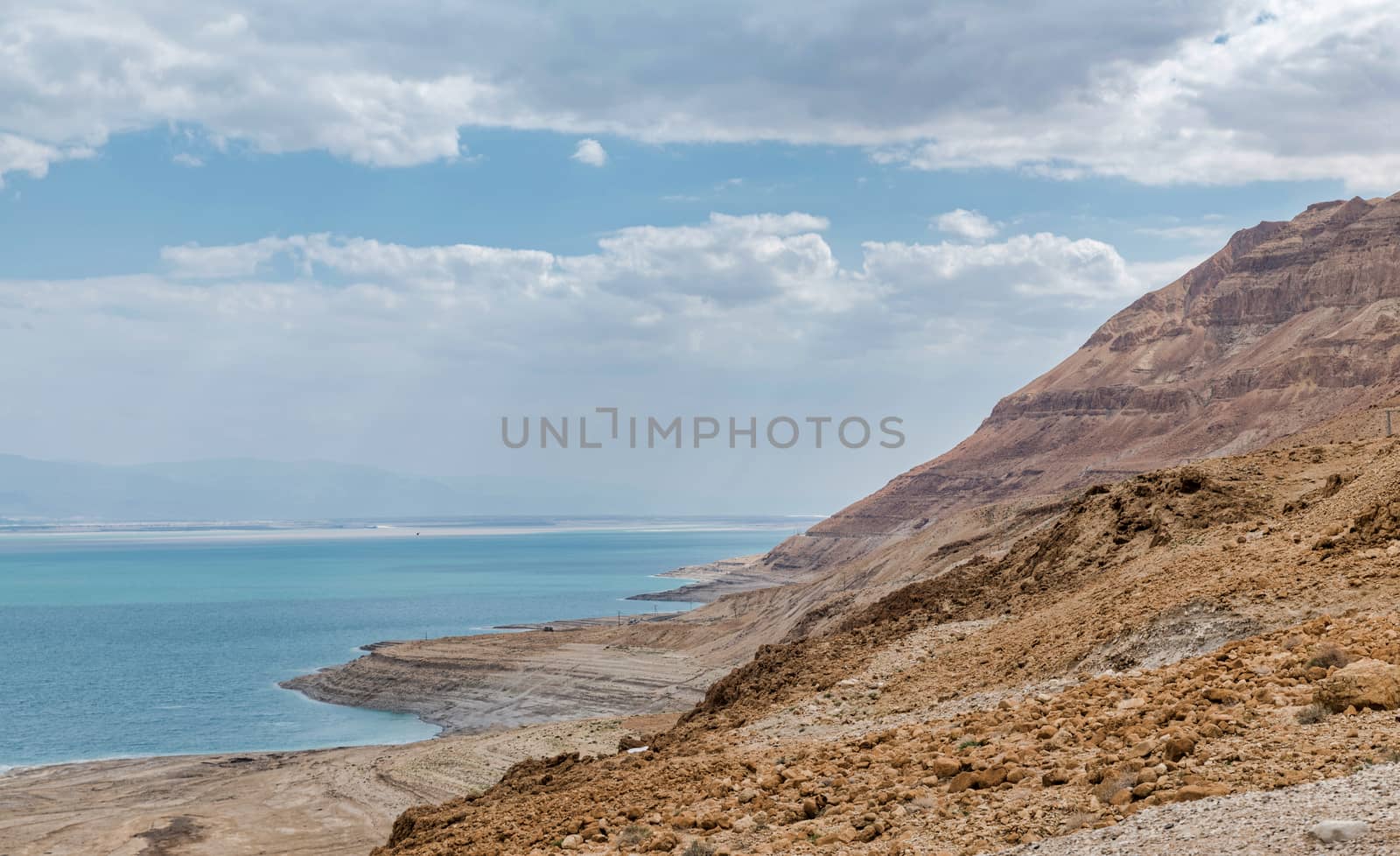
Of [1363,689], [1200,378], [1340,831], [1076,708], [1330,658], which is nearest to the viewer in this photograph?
[1340,831]

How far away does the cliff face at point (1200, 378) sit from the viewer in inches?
5231

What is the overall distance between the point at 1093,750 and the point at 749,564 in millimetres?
183389

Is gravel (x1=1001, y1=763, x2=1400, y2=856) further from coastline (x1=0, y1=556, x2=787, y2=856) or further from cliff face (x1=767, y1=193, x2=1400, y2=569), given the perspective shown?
cliff face (x1=767, y1=193, x2=1400, y2=569)

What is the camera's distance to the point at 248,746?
176 ft

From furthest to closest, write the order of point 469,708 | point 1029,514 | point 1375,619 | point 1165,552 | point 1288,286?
point 1288,286 → point 1029,514 → point 469,708 → point 1165,552 → point 1375,619

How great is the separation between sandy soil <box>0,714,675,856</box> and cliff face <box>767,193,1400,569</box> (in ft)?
337

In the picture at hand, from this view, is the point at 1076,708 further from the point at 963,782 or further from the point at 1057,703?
the point at 963,782

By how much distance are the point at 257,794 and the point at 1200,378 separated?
145186mm

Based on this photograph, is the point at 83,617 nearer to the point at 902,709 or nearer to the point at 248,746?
the point at 248,746

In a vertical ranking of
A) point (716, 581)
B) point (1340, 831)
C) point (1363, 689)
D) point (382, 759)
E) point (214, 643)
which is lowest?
point (716, 581)

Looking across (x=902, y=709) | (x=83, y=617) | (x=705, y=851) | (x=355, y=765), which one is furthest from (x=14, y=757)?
(x=83, y=617)

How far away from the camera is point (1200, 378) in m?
158

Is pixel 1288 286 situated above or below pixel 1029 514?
above

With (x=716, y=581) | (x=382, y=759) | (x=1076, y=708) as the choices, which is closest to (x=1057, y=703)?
(x=1076, y=708)
